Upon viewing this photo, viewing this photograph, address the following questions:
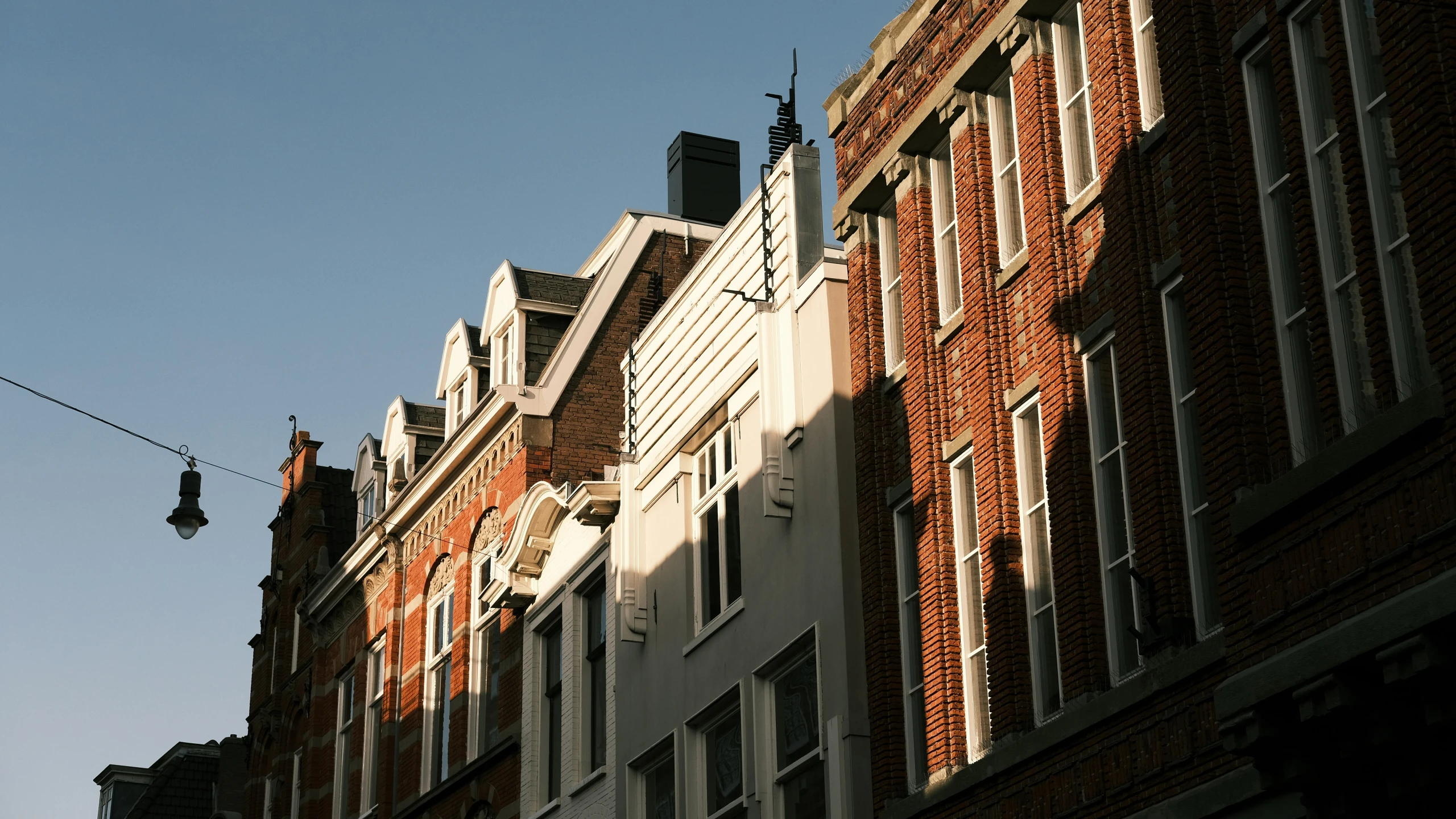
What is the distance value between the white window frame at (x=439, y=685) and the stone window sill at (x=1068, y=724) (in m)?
16.1

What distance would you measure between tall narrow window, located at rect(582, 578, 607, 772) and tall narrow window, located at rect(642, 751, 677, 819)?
2016 mm

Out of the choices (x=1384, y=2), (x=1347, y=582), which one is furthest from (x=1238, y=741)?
(x=1384, y=2)

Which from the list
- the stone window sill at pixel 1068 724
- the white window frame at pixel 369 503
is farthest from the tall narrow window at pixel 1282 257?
the white window frame at pixel 369 503

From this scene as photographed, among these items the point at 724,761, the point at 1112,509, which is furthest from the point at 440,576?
the point at 1112,509

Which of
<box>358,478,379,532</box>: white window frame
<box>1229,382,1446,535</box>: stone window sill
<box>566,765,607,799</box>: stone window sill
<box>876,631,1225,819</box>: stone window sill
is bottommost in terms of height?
<box>876,631,1225,819</box>: stone window sill

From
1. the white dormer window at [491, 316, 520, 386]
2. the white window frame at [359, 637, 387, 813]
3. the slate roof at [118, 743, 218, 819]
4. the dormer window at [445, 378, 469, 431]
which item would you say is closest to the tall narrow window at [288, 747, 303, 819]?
the white window frame at [359, 637, 387, 813]

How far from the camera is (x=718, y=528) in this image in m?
24.1

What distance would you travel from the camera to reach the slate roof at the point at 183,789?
58781 mm

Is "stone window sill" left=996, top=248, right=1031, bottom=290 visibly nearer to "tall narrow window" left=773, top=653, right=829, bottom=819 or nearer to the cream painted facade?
the cream painted facade

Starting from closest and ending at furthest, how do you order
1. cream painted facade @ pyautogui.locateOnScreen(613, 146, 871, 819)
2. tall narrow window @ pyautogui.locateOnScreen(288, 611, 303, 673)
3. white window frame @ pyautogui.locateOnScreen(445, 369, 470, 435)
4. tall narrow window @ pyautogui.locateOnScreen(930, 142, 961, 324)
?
tall narrow window @ pyautogui.locateOnScreen(930, 142, 961, 324) → cream painted facade @ pyautogui.locateOnScreen(613, 146, 871, 819) → white window frame @ pyautogui.locateOnScreen(445, 369, 470, 435) → tall narrow window @ pyautogui.locateOnScreen(288, 611, 303, 673)

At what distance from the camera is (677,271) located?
107 feet

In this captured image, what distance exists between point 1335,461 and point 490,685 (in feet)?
70.2

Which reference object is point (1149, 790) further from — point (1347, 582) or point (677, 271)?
point (677, 271)

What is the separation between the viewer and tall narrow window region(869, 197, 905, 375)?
2041cm
